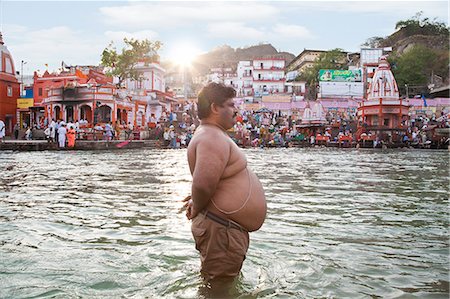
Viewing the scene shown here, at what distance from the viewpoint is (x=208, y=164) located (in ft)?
9.69

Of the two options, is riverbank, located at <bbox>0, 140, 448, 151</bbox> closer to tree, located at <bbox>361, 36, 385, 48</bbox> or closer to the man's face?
the man's face

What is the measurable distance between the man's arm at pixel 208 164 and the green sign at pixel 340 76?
6269cm

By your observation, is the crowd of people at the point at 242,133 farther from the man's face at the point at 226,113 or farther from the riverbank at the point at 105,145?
the man's face at the point at 226,113

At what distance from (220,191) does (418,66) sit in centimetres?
6720

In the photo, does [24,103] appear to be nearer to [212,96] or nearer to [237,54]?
[212,96]

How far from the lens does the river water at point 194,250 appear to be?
3.44m

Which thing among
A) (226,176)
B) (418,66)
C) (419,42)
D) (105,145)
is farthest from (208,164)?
(419,42)

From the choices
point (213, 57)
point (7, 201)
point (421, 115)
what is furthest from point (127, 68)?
point (213, 57)

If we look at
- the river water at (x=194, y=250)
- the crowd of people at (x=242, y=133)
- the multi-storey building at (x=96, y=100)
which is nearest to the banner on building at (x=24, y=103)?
the multi-storey building at (x=96, y=100)

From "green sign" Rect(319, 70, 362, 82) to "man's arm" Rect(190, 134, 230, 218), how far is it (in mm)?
62688

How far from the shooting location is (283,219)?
6.03m

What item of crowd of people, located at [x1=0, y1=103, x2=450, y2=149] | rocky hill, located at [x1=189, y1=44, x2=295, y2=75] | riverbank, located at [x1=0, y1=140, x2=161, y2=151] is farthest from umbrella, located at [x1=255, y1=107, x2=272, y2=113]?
rocky hill, located at [x1=189, y1=44, x2=295, y2=75]

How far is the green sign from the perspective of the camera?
63531mm

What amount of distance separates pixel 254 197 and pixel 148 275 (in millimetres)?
1193
